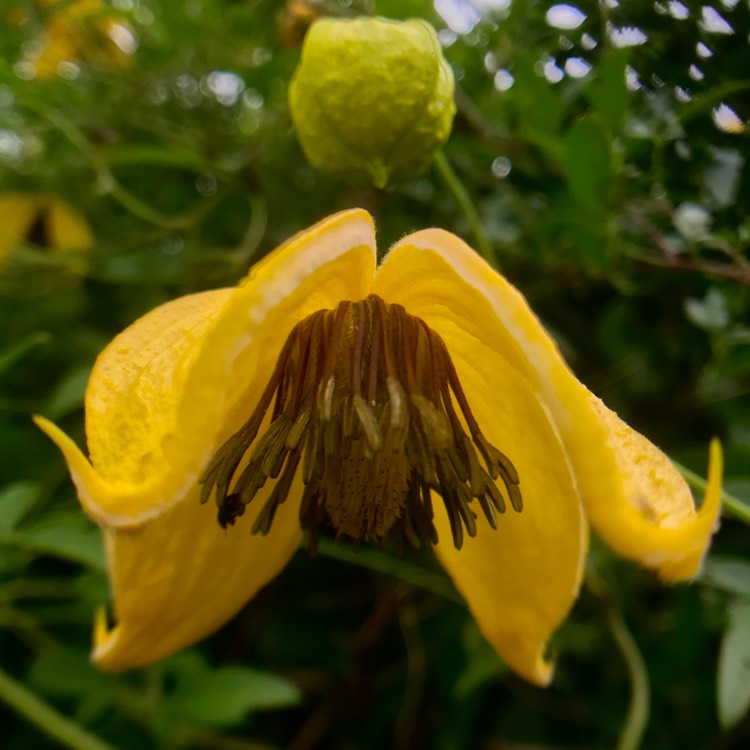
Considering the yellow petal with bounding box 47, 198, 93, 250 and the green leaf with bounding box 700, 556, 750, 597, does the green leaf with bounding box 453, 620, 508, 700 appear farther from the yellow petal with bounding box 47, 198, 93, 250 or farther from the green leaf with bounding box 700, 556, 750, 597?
the yellow petal with bounding box 47, 198, 93, 250

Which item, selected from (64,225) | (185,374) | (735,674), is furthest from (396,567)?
(64,225)

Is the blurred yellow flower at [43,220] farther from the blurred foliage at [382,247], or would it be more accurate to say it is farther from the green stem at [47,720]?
the green stem at [47,720]

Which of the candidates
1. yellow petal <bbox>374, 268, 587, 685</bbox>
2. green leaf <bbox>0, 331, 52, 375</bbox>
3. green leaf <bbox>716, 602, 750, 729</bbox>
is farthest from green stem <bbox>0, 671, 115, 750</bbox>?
green leaf <bbox>716, 602, 750, 729</bbox>

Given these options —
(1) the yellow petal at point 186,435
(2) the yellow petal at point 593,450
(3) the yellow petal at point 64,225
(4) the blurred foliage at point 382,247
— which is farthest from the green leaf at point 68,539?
(3) the yellow petal at point 64,225

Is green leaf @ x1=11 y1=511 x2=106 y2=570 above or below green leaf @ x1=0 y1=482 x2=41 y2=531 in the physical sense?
below

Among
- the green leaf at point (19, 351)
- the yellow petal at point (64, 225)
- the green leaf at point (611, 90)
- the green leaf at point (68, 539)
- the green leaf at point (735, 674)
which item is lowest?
the yellow petal at point (64, 225)

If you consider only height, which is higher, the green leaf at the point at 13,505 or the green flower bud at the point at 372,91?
the green flower bud at the point at 372,91

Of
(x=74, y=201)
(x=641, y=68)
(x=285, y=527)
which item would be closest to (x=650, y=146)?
(x=641, y=68)
